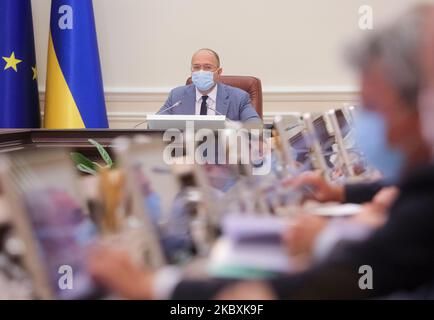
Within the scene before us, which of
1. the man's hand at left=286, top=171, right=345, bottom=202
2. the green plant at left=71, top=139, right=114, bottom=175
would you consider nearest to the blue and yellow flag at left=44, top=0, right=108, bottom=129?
the green plant at left=71, top=139, right=114, bottom=175

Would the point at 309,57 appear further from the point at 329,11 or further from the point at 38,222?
the point at 38,222

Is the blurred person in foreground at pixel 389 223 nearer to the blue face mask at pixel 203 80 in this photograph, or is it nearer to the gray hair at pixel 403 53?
the gray hair at pixel 403 53

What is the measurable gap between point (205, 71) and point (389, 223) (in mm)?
3002

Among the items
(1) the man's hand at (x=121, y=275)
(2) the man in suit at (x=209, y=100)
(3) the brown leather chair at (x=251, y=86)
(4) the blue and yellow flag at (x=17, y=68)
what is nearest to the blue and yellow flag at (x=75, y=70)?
(4) the blue and yellow flag at (x=17, y=68)

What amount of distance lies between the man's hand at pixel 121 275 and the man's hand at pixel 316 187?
0.84ft

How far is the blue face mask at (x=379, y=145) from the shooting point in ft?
1.72

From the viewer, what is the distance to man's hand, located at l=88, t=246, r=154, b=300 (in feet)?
1.83

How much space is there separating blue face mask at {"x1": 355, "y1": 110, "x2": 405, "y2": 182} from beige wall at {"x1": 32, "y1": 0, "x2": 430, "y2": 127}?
4080 millimetres

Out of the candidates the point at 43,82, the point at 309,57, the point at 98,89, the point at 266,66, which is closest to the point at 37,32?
the point at 43,82

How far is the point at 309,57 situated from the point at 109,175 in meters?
4.11

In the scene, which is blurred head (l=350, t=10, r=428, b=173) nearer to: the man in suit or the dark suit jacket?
the dark suit jacket
